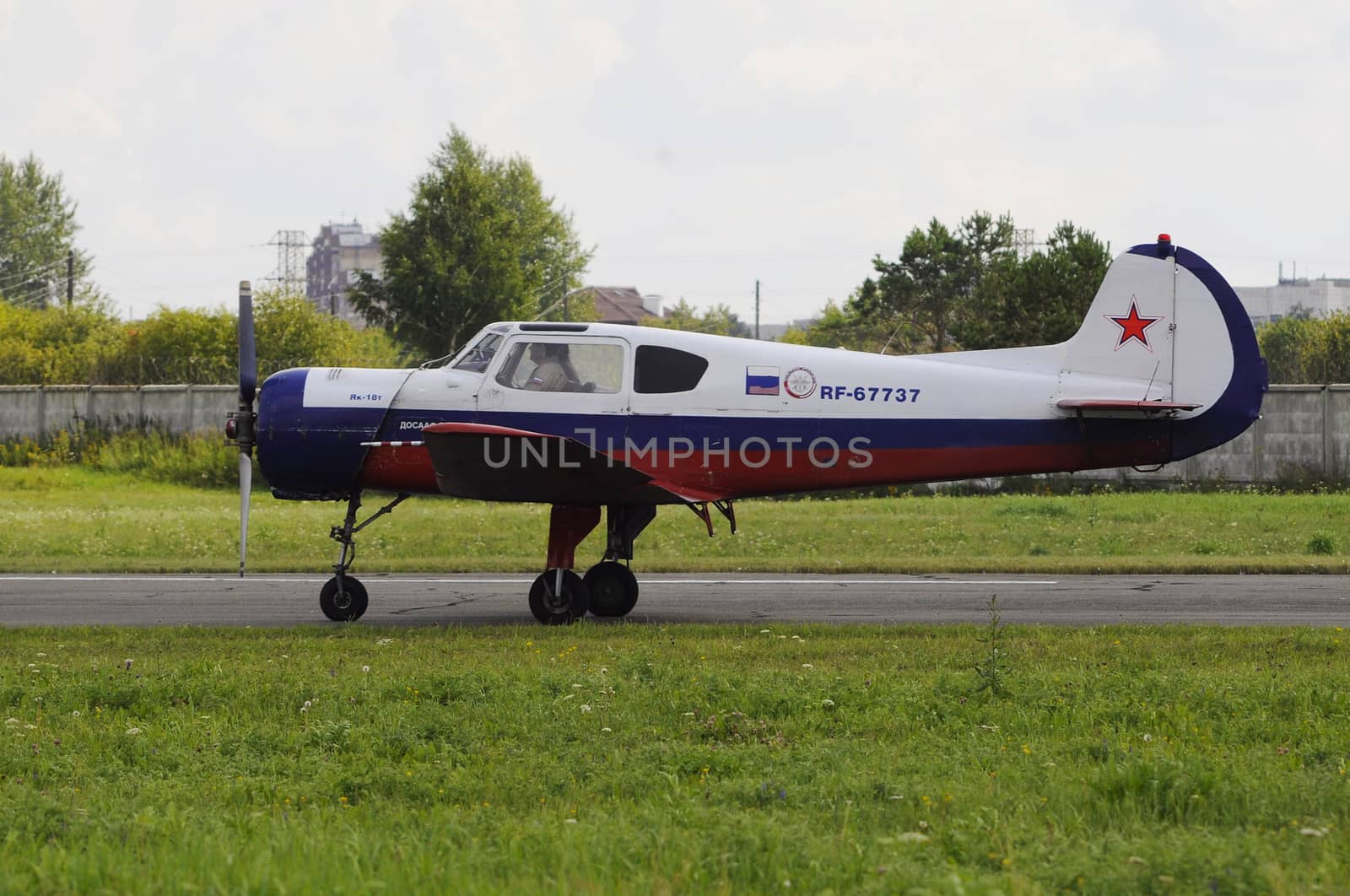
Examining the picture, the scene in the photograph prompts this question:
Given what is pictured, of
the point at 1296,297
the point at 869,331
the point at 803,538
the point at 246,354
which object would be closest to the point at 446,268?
the point at 869,331

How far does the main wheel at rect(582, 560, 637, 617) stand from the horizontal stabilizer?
14.8 feet

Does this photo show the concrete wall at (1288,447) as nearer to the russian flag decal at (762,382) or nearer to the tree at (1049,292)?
the tree at (1049,292)

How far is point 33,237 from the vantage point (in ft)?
329

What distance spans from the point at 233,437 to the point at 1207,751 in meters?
9.94

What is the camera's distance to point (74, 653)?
10.3 meters

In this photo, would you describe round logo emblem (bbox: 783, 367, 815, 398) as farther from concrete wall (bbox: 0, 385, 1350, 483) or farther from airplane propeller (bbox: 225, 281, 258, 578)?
concrete wall (bbox: 0, 385, 1350, 483)

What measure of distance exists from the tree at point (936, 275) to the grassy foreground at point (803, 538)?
26258mm

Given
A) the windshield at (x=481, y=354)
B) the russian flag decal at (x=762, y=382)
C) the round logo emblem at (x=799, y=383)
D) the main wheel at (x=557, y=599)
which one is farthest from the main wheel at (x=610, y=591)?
the round logo emblem at (x=799, y=383)

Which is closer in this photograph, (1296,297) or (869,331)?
(869,331)

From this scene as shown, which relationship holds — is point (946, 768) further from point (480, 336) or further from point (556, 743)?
point (480, 336)

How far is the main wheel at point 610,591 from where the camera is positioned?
1314cm

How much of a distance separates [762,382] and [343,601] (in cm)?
453

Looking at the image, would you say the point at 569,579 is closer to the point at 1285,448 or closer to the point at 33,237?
the point at 1285,448

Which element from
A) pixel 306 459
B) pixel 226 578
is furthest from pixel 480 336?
pixel 226 578
